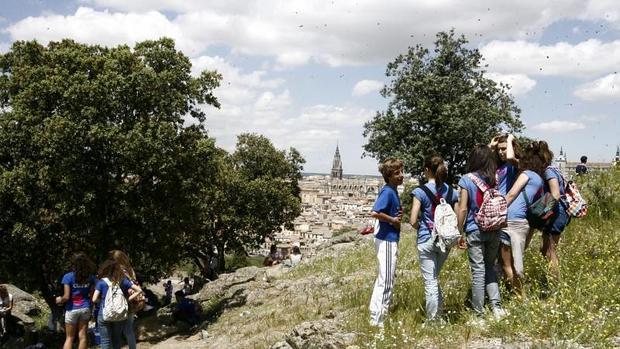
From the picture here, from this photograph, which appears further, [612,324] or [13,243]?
[13,243]

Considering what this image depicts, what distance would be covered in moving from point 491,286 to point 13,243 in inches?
642

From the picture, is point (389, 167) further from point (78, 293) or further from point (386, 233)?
point (78, 293)

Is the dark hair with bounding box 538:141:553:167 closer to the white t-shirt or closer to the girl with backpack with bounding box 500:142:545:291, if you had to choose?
the girl with backpack with bounding box 500:142:545:291

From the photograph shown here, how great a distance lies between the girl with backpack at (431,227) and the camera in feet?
19.2

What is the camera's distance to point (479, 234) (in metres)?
5.75

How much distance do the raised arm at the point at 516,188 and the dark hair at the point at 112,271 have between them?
512cm

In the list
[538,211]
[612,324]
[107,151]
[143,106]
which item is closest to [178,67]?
[143,106]

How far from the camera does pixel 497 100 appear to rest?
103 feet

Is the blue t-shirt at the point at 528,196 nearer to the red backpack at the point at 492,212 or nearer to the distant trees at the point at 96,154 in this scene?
the red backpack at the point at 492,212

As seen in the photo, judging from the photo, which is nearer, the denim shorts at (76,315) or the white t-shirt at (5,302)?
the denim shorts at (76,315)

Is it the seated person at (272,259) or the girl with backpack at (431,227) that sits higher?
the girl with backpack at (431,227)

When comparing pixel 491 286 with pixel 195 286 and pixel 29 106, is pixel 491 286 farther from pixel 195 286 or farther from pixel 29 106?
pixel 195 286

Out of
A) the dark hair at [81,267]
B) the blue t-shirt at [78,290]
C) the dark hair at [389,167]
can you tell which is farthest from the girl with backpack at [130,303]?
the dark hair at [389,167]

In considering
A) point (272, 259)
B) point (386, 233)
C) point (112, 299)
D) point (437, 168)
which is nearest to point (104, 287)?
point (112, 299)
